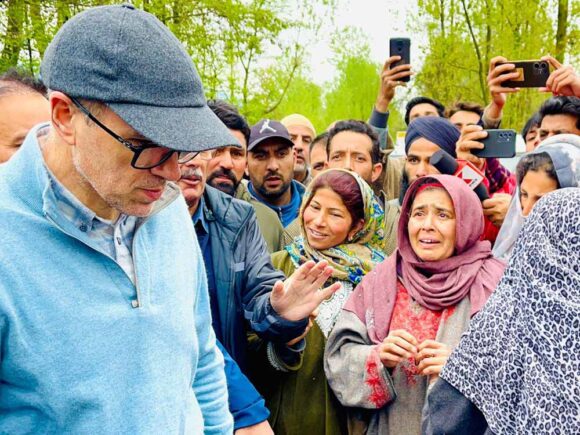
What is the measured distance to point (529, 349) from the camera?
1.76 m

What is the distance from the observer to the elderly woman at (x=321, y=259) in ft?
9.70

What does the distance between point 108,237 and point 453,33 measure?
507 inches

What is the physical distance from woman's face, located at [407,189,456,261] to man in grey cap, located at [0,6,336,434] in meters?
1.55

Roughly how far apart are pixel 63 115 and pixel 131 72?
198mm

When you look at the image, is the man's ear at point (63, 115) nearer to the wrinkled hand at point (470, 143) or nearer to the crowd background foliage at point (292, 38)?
the wrinkled hand at point (470, 143)

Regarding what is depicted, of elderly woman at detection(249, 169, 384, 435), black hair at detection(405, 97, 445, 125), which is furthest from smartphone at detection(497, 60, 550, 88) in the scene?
black hair at detection(405, 97, 445, 125)

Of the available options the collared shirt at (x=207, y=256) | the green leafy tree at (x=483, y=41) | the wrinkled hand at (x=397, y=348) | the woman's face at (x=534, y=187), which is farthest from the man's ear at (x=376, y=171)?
the green leafy tree at (x=483, y=41)

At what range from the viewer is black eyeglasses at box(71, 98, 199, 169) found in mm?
1452

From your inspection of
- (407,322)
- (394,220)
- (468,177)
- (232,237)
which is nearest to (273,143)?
(394,220)

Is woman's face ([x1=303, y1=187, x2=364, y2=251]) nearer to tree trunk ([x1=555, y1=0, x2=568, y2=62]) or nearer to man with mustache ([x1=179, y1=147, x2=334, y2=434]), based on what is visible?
man with mustache ([x1=179, y1=147, x2=334, y2=434])

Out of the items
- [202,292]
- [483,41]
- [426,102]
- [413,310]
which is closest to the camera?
[202,292]

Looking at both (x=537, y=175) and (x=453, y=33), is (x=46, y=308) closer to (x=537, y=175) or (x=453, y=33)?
(x=537, y=175)

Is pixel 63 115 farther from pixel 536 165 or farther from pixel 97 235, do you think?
pixel 536 165

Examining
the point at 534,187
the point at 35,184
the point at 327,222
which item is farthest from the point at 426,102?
the point at 35,184
